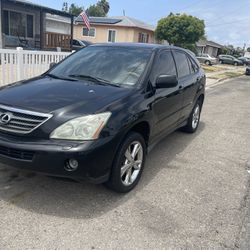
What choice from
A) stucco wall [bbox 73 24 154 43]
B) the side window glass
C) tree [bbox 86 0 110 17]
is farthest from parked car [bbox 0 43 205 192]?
tree [bbox 86 0 110 17]

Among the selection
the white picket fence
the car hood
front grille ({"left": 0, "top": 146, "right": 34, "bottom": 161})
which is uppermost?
the car hood

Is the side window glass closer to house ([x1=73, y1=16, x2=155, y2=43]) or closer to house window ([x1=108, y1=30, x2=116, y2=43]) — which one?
house ([x1=73, y1=16, x2=155, y2=43])

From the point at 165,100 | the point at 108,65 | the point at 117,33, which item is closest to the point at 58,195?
the point at 108,65

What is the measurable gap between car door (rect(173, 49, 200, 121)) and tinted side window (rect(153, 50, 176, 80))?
0.27m

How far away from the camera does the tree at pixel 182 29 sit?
3114cm

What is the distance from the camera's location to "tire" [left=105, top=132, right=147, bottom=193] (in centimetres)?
345

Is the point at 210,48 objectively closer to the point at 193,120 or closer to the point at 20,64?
the point at 20,64

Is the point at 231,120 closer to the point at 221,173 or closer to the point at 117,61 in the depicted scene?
the point at 221,173

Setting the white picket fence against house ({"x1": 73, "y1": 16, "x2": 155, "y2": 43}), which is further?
house ({"x1": 73, "y1": 16, "x2": 155, "y2": 43})

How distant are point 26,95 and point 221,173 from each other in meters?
2.98

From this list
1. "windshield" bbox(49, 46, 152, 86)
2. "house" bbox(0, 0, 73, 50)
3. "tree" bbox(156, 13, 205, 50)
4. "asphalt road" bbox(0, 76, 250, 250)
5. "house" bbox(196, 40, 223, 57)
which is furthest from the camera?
"house" bbox(196, 40, 223, 57)

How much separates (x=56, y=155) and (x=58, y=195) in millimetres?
796

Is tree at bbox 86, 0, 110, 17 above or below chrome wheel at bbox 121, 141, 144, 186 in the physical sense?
above

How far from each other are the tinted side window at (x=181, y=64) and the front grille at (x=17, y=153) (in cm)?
314
